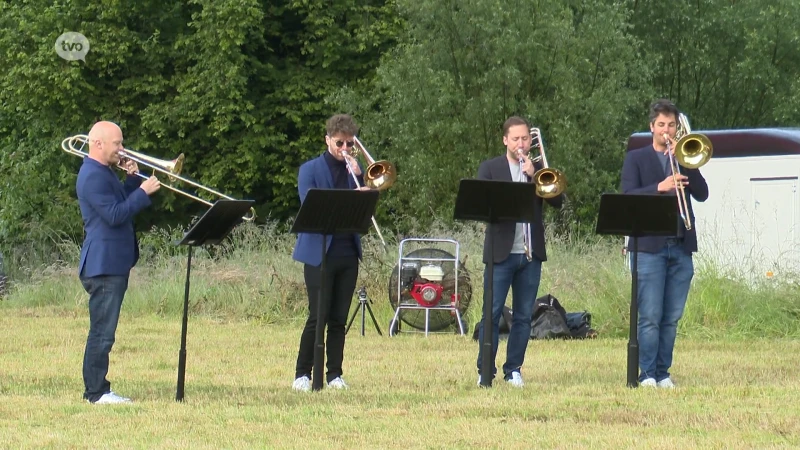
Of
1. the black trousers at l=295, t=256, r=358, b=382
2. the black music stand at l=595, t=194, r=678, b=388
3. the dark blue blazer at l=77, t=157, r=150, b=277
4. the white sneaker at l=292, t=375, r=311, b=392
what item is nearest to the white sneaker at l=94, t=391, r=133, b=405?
the dark blue blazer at l=77, t=157, r=150, b=277

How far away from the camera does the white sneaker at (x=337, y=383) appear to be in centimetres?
956

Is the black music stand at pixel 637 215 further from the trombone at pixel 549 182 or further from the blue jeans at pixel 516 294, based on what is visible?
the blue jeans at pixel 516 294

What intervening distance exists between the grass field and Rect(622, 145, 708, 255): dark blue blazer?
1016 mm

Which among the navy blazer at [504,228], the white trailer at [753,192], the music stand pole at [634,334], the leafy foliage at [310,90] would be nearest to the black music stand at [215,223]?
the navy blazer at [504,228]

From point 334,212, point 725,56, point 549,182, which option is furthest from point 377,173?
point 725,56

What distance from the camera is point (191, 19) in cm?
3222

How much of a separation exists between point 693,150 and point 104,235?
394 centimetres

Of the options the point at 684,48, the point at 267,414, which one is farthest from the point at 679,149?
the point at 684,48

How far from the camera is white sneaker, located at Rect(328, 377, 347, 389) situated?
9562 millimetres

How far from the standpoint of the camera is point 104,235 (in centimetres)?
869

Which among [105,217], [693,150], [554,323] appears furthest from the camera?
[554,323]

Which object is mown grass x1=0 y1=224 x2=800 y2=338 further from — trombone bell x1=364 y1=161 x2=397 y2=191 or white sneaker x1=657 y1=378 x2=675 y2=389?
trombone bell x1=364 y1=161 x2=397 y2=191

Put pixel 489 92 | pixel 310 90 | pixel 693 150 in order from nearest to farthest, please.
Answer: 1. pixel 693 150
2. pixel 489 92
3. pixel 310 90

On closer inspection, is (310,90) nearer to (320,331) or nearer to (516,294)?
(516,294)
